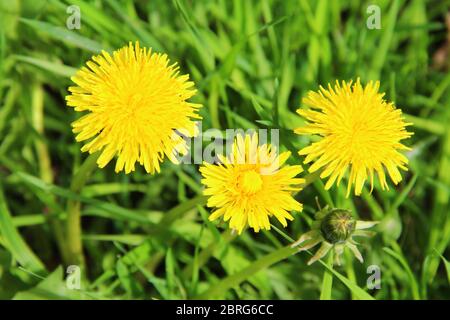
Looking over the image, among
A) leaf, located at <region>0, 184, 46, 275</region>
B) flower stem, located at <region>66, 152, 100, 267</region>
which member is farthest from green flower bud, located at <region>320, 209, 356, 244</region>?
leaf, located at <region>0, 184, 46, 275</region>

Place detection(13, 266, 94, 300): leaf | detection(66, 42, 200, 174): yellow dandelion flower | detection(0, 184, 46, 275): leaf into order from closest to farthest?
detection(66, 42, 200, 174): yellow dandelion flower < detection(13, 266, 94, 300): leaf < detection(0, 184, 46, 275): leaf

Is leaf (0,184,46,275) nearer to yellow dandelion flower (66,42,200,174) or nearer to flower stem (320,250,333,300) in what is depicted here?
yellow dandelion flower (66,42,200,174)

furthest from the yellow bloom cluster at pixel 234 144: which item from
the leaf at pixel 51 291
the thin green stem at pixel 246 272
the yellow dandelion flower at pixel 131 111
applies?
the leaf at pixel 51 291

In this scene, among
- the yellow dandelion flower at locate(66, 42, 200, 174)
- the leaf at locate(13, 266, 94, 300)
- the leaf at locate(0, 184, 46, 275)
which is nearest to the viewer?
the yellow dandelion flower at locate(66, 42, 200, 174)

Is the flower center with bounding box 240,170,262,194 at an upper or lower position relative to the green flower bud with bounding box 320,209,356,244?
upper
